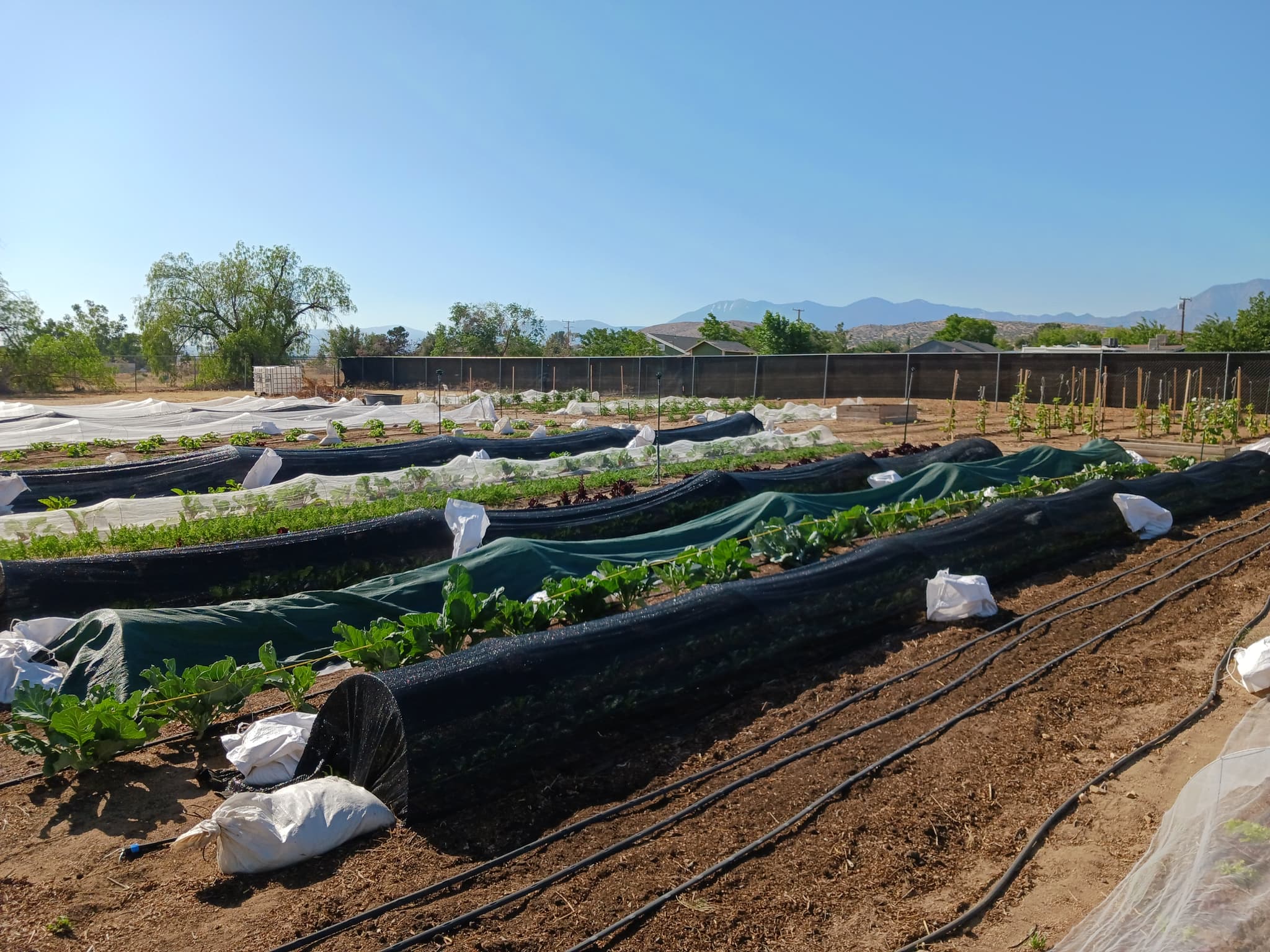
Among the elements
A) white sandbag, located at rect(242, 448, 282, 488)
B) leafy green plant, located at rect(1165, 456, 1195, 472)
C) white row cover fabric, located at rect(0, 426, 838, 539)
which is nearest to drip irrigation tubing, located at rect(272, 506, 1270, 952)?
leafy green plant, located at rect(1165, 456, 1195, 472)

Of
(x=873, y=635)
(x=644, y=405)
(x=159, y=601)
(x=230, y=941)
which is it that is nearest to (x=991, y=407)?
(x=644, y=405)

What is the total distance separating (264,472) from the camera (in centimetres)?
1252

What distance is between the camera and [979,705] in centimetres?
507

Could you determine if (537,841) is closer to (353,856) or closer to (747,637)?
(353,856)

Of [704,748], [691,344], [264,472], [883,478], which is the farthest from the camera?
[691,344]

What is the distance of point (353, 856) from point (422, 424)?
60.9 feet

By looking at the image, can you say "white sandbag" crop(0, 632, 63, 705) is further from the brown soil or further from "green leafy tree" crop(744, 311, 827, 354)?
"green leafy tree" crop(744, 311, 827, 354)

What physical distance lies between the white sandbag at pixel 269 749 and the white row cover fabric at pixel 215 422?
1383 centimetres

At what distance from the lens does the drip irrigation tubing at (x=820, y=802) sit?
312cm

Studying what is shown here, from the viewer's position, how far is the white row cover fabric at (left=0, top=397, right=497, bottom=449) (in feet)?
60.3

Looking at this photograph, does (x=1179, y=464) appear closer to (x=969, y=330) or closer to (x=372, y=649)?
(x=372, y=649)

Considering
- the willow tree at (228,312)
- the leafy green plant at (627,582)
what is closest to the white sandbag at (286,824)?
the leafy green plant at (627,582)

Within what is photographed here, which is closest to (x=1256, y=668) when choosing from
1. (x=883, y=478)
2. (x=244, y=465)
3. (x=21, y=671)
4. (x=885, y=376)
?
(x=883, y=478)

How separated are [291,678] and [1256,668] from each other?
5.66m
